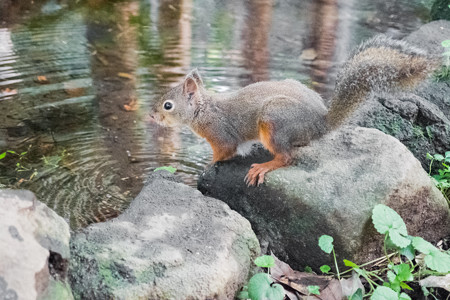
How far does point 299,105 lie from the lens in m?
3.08

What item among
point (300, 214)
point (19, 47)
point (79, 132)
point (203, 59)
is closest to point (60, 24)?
point (19, 47)

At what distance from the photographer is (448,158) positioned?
3318 millimetres

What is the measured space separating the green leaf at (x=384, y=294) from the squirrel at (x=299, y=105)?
3.04 ft

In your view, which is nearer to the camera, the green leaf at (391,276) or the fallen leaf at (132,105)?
the green leaf at (391,276)

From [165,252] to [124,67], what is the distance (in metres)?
3.91

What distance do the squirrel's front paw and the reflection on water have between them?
35.8 inches

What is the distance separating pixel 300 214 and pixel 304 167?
0.98ft

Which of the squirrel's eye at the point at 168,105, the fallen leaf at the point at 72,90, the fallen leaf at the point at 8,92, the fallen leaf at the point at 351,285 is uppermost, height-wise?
the squirrel's eye at the point at 168,105

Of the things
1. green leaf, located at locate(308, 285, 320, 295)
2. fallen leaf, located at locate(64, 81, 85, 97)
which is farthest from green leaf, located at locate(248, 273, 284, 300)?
fallen leaf, located at locate(64, 81, 85, 97)

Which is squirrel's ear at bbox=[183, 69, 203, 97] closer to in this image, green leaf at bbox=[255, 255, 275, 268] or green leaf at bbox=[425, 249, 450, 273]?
green leaf at bbox=[255, 255, 275, 268]

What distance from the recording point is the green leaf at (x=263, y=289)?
2.29 metres

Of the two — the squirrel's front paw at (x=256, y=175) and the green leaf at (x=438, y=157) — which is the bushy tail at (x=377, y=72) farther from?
the green leaf at (x=438, y=157)

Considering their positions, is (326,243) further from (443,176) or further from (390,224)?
(443,176)

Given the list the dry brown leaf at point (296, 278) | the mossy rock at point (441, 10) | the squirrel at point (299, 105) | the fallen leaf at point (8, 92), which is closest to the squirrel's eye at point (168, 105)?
the squirrel at point (299, 105)
